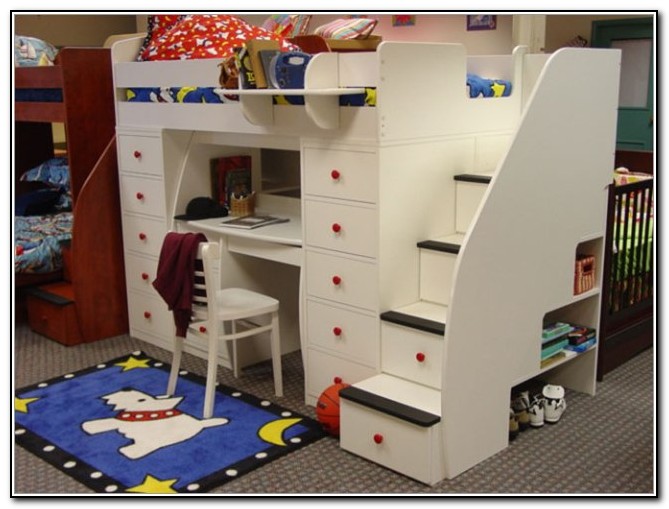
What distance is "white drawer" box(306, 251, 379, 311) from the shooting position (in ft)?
10.0

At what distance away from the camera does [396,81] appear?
9.57ft

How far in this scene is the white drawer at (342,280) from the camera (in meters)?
3.06

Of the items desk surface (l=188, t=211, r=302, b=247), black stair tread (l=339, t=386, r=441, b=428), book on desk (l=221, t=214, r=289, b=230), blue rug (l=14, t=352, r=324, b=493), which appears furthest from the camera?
book on desk (l=221, t=214, r=289, b=230)

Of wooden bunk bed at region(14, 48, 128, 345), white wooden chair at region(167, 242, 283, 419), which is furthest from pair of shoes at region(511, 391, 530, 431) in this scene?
wooden bunk bed at region(14, 48, 128, 345)

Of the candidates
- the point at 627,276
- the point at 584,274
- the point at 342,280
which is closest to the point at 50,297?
the point at 342,280

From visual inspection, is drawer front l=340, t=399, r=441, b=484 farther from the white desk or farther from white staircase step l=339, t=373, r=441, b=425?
the white desk

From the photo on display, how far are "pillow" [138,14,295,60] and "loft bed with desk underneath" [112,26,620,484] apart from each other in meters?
0.16

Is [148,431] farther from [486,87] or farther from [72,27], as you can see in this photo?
[72,27]

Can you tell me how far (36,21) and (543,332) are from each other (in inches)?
271

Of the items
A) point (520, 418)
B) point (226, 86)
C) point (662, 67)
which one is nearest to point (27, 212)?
point (226, 86)

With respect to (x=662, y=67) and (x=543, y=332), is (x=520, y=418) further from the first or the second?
(x=662, y=67)

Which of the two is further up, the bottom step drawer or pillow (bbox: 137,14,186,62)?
pillow (bbox: 137,14,186,62)

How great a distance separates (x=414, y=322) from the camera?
2.95 metres

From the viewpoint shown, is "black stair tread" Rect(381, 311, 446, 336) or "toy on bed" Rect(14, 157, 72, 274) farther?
"toy on bed" Rect(14, 157, 72, 274)
